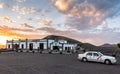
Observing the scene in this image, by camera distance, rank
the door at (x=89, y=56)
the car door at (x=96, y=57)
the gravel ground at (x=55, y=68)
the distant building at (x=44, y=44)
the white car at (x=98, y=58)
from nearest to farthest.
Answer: the gravel ground at (x=55, y=68) < the white car at (x=98, y=58) < the car door at (x=96, y=57) < the door at (x=89, y=56) < the distant building at (x=44, y=44)

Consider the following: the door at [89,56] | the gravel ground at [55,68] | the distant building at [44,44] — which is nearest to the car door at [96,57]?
the door at [89,56]

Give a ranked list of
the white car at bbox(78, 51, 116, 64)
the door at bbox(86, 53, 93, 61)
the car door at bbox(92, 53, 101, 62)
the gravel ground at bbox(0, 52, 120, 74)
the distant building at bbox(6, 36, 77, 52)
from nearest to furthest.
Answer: the gravel ground at bbox(0, 52, 120, 74) → the white car at bbox(78, 51, 116, 64) → the car door at bbox(92, 53, 101, 62) → the door at bbox(86, 53, 93, 61) → the distant building at bbox(6, 36, 77, 52)

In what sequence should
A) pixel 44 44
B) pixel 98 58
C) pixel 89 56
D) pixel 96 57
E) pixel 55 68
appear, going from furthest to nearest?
1. pixel 44 44
2. pixel 89 56
3. pixel 96 57
4. pixel 98 58
5. pixel 55 68

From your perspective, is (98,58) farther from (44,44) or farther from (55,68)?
(44,44)

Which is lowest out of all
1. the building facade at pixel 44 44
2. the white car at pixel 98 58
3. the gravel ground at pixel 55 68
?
the gravel ground at pixel 55 68

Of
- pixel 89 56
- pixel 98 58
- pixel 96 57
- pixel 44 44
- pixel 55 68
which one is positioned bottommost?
pixel 55 68

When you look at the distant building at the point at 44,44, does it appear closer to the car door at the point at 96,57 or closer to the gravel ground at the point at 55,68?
the car door at the point at 96,57

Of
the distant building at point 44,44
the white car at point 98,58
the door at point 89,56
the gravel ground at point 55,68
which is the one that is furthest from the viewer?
the distant building at point 44,44

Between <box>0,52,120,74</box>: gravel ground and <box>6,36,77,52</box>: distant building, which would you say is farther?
<box>6,36,77,52</box>: distant building

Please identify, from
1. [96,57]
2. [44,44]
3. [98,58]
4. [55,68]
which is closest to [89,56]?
[96,57]

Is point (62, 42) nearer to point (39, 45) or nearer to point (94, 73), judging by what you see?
point (39, 45)

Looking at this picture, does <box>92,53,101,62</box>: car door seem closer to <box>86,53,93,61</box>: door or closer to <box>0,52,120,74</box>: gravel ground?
<box>86,53,93,61</box>: door

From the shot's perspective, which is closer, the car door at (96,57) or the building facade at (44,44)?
the car door at (96,57)

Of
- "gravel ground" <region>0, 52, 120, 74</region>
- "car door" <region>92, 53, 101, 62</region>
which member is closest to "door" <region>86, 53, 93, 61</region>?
"car door" <region>92, 53, 101, 62</region>
